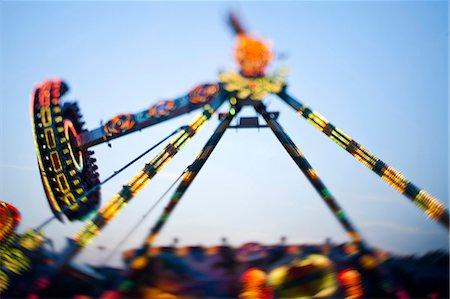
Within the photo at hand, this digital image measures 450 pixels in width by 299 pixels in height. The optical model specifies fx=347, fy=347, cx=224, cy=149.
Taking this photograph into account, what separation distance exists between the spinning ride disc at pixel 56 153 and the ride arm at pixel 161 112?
4.24 feet

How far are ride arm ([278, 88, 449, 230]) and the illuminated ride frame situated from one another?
0.02 m

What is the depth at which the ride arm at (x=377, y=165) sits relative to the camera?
28.3 feet

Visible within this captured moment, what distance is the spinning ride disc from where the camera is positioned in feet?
31.7

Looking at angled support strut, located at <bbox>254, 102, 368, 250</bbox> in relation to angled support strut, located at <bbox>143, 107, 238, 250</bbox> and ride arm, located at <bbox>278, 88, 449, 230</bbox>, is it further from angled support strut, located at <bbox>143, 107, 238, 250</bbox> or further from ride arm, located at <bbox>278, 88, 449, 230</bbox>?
angled support strut, located at <bbox>143, 107, 238, 250</bbox>

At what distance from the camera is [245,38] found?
9.11m

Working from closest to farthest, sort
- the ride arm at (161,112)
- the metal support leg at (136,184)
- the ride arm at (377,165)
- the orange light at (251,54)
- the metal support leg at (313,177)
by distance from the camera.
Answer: the metal support leg at (136,184) < the ride arm at (377,165) < the orange light at (251,54) < the metal support leg at (313,177) < the ride arm at (161,112)

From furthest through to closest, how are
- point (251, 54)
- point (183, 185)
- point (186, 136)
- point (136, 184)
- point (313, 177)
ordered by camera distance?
point (183, 185), point (313, 177), point (186, 136), point (251, 54), point (136, 184)

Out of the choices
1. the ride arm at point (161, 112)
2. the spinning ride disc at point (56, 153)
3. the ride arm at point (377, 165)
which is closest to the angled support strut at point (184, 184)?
the ride arm at point (161, 112)

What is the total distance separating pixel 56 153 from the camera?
980cm

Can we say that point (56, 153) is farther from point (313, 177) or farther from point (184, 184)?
point (313, 177)

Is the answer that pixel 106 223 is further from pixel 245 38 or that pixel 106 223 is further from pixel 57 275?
pixel 245 38

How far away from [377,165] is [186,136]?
17.3 ft

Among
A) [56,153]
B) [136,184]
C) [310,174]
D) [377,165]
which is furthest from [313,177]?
[56,153]

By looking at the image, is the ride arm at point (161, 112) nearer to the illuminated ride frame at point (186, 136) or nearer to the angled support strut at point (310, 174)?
the illuminated ride frame at point (186, 136)
